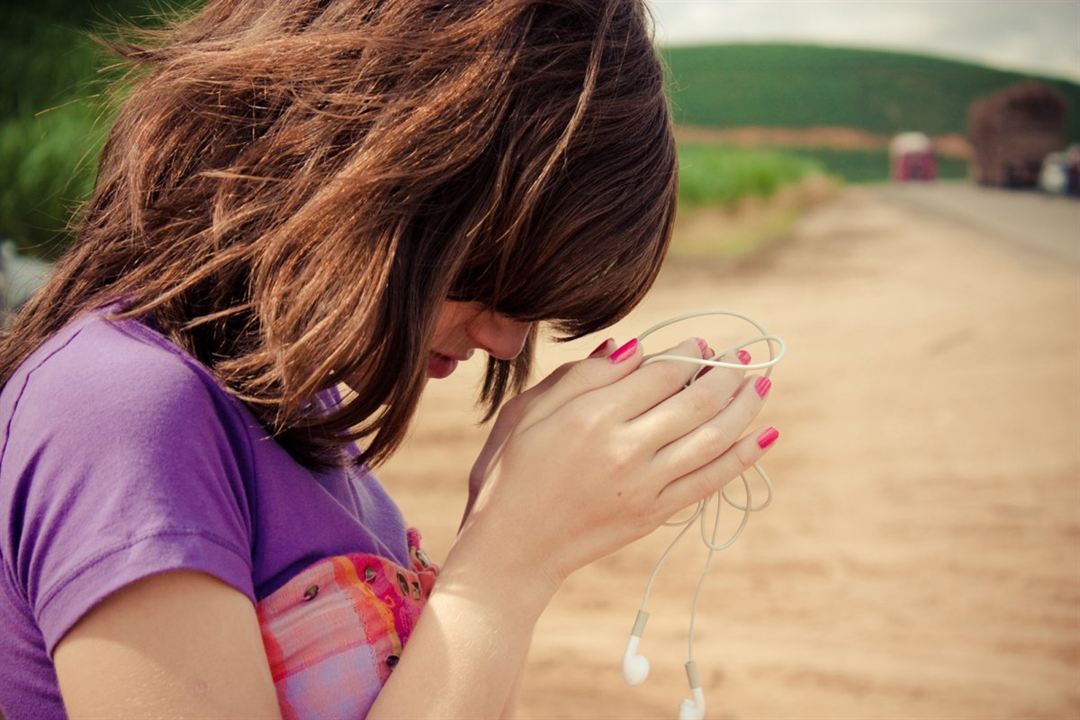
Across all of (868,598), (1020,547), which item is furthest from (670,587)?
(1020,547)

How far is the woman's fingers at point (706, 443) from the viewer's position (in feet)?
4.07

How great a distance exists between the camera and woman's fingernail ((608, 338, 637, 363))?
1302mm

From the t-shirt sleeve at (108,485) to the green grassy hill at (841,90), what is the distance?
23.0 metres

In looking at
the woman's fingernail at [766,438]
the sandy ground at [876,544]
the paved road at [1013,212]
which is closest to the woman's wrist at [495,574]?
the woman's fingernail at [766,438]

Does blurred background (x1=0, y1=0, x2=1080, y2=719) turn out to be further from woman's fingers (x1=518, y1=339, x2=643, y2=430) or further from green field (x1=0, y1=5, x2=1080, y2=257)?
green field (x1=0, y1=5, x2=1080, y2=257)

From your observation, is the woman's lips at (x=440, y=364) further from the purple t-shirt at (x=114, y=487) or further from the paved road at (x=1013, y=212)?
the paved road at (x=1013, y=212)

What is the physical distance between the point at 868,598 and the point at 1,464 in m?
3.55

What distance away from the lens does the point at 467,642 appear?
Answer: 1119 mm

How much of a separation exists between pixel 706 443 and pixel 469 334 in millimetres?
345

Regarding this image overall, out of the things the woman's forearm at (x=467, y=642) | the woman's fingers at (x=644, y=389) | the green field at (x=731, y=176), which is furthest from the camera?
the green field at (x=731, y=176)

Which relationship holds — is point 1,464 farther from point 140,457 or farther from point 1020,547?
point 1020,547

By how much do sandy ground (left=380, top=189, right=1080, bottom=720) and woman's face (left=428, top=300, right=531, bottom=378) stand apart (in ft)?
6.78

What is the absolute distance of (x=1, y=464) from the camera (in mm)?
990

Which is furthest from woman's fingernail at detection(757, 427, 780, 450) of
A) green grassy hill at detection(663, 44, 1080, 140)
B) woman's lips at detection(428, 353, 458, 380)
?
green grassy hill at detection(663, 44, 1080, 140)
